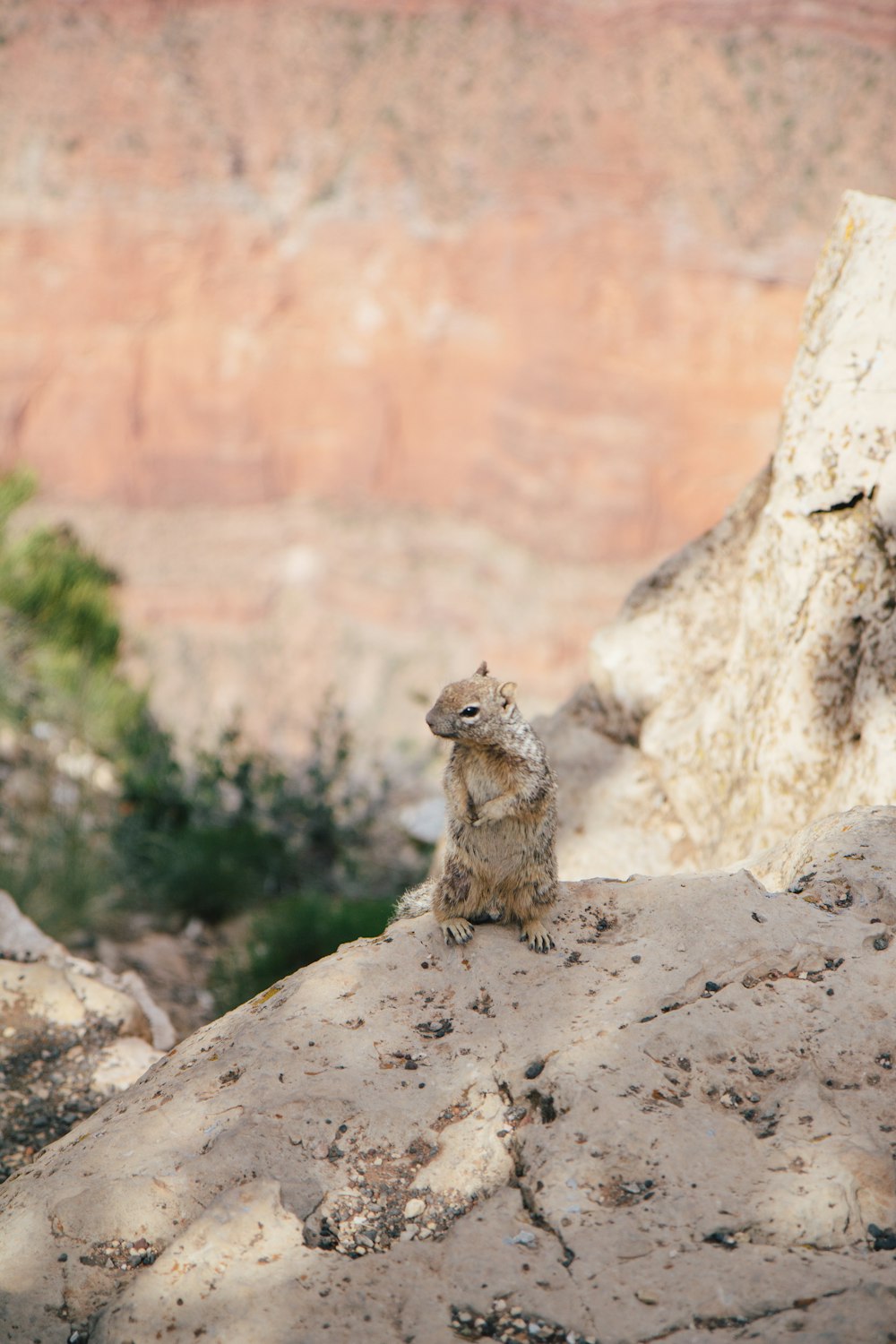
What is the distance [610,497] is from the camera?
3225 cm

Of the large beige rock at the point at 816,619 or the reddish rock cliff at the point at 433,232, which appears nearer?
the large beige rock at the point at 816,619

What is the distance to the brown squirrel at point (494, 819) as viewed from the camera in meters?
4.09

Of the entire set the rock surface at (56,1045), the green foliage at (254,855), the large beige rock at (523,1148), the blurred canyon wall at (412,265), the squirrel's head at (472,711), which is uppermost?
the blurred canyon wall at (412,265)

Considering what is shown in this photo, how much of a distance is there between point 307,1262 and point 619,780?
161 inches

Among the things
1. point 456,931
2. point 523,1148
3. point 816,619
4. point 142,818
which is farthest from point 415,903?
point 142,818

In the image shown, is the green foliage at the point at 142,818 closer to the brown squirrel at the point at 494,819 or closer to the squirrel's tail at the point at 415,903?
the squirrel's tail at the point at 415,903

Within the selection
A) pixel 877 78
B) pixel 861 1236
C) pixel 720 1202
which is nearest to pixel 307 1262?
pixel 720 1202

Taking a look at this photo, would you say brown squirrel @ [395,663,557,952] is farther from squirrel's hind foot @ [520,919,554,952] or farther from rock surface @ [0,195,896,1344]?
rock surface @ [0,195,896,1344]

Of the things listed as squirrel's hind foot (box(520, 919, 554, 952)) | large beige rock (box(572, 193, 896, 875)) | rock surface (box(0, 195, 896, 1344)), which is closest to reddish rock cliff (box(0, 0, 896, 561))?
large beige rock (box(572, 193, 896, 875))

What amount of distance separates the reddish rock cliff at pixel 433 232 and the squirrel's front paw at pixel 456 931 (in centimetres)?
2818

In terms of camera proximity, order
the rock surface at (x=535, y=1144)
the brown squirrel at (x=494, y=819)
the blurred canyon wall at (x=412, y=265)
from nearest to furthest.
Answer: the rock surface at (x=535, y=1144), the brown squirrel at (x=494, y=819), the blurred canyon wall at (x=412, y=265)

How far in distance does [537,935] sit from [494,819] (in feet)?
1.48

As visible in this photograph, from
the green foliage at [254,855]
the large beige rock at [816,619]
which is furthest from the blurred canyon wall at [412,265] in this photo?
the large beige rock at [816,619]

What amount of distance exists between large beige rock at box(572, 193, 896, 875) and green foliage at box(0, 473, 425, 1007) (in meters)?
2.58
